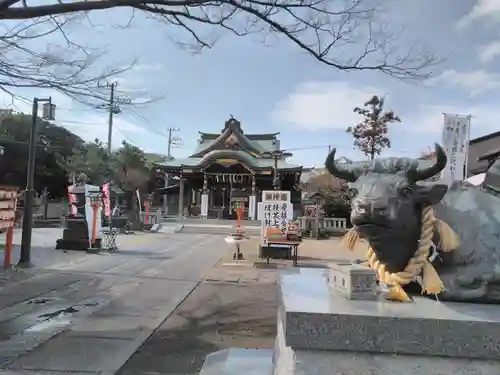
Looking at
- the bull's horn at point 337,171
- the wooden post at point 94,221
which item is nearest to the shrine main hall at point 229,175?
the wooden post at point 94,221

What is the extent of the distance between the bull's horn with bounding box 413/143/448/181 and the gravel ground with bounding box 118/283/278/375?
312cm

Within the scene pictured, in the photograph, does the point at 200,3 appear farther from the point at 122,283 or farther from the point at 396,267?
the point at 122,283

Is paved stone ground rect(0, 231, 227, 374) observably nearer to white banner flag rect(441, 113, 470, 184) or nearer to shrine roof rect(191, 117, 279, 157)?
white banner flag rect(441, 113, 470, 184)

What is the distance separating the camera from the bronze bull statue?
2.49 m

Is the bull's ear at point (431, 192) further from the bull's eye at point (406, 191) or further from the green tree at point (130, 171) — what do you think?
the green tree at point (130, 171)

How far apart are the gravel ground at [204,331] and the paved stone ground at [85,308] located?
0.21m

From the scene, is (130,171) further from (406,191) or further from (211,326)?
(406,191)

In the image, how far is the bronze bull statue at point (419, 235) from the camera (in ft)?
8.18

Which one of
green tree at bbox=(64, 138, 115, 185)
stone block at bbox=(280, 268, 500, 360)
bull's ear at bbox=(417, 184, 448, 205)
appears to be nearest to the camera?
stone block at bbox=(280, 268, 500, 360)

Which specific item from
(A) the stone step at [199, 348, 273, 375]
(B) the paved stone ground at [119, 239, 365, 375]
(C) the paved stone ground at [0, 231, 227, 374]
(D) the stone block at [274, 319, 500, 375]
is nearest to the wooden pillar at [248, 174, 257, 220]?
(C) the paved stone ground at [0, 231, 227, 374]

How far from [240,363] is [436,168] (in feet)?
6.67

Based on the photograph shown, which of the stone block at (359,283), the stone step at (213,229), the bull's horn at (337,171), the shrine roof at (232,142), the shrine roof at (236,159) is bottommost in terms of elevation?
the stone step at (213,229)

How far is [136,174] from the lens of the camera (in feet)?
103

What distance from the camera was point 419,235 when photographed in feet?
8.56
